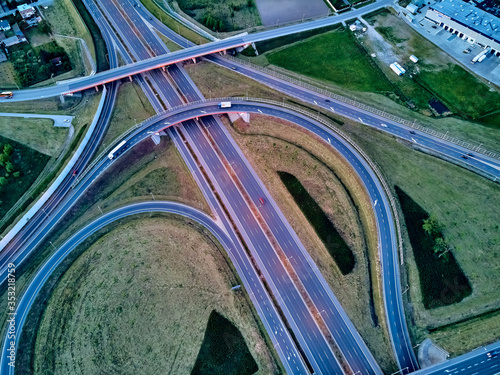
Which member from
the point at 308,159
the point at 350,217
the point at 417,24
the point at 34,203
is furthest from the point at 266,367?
the point at 417,24

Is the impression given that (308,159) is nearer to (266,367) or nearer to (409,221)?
(409,221)

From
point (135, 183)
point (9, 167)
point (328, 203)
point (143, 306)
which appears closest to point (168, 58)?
point (135, 183)

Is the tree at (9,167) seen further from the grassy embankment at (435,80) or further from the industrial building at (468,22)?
the industrial building at (468,22)

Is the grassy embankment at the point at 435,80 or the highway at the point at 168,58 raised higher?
the highway at the point at 168,58

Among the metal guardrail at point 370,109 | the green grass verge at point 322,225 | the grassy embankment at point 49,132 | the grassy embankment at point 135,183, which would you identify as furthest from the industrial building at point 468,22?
the grassy embankment at point 49,132

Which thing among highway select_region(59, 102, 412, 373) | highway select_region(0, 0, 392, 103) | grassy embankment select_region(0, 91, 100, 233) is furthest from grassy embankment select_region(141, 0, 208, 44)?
grassy embankment select_region(0, 91, 100, 233)

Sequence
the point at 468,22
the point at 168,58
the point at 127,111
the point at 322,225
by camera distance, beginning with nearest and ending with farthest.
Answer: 1. the point at 322,225
2. the point at 127,111
3. the point at 168,58
4. the point at 468,22

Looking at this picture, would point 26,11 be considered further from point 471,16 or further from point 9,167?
point 471,16
